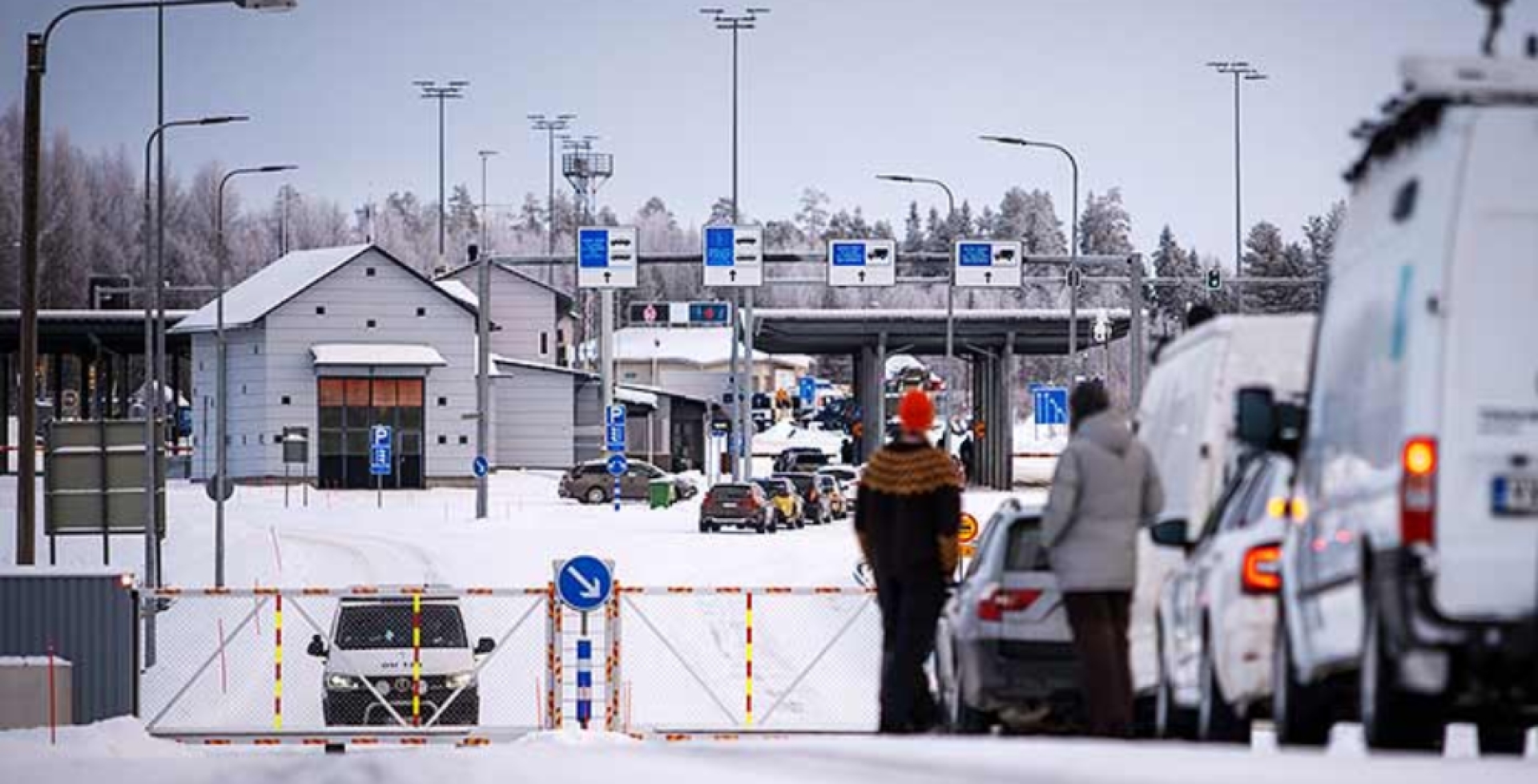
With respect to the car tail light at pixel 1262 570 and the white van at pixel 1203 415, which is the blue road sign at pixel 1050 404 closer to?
the white van at pixel 1203 415

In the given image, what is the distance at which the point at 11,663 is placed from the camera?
26.7 meters

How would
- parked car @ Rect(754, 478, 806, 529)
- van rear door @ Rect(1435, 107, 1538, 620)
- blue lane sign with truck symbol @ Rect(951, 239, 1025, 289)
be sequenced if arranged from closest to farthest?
van rear door @ Rect(1435, 107, 1538, 620), blue lane sign with truck symbol @ Rect(951, 239, 1025, 289), parked car @ Rect(754, 478, 806, 529)

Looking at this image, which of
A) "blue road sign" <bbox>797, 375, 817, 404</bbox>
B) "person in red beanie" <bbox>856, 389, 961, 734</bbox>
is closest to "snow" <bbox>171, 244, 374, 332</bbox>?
"blue road sign" <bbox>797, 375, 817, 404</bbox>

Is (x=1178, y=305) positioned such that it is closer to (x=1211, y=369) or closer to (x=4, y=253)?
(x=4, y=253)

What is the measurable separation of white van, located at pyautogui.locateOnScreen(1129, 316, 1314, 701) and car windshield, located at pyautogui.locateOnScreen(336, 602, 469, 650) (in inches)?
670

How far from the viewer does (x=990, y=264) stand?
2972 inches

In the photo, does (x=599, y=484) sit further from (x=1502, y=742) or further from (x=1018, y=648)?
(x=1502, y=742)

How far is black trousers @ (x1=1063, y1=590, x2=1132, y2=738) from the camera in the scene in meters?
13.4

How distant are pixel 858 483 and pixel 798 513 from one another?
2554 inches

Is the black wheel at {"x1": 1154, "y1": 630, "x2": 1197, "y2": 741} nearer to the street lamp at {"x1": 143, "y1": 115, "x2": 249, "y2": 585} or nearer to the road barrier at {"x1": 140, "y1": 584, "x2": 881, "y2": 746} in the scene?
the road barrier at {"x1": 140, "y1": 584, "x2": 881, "y2": 746}

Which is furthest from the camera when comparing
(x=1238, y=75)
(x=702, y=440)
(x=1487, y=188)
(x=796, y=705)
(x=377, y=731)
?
(x=702, y=440)

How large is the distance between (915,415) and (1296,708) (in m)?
4.29

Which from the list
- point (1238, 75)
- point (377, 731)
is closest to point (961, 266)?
point (1238, 75)

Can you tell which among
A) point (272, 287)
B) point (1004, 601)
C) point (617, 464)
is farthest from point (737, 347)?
point (1004, 601)
